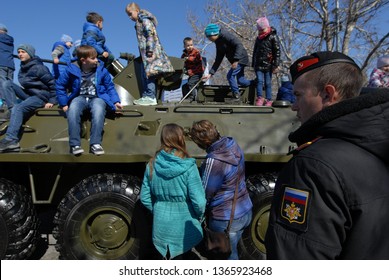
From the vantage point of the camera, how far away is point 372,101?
122 centimetres

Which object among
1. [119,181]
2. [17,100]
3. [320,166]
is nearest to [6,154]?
[119,181]

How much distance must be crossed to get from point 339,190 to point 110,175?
128 inches

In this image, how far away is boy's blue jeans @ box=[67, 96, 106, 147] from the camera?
157 inches

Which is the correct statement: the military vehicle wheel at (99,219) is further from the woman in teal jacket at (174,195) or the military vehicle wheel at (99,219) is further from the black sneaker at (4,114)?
the black sneaker at (4,114)

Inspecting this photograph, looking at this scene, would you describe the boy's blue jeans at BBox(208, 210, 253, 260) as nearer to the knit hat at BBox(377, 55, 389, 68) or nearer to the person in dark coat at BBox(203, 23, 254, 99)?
the person in dark coat at BBox(203, 23, 254, 99)

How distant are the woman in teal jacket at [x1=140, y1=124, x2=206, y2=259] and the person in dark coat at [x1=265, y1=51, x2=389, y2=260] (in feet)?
5.98

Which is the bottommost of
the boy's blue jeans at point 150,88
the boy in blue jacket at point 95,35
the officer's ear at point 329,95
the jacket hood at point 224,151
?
the jacket hood at point 224,151

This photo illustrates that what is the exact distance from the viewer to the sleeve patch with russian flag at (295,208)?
3.75 feet

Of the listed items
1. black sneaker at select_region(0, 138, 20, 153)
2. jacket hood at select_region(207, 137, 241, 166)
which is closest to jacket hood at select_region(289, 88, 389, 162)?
jacket hood at select_region(207, 137, 241, 166)

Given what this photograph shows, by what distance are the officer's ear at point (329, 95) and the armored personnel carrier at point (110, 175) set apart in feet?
8.72

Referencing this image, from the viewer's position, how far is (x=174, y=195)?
10.2ft

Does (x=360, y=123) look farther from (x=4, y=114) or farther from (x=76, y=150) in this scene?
(x=4, y=114)

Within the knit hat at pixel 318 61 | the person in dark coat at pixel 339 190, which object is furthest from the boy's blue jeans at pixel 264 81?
the person in dark coat at pixel 339 190
